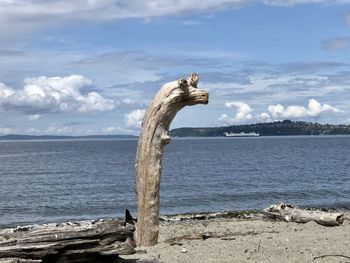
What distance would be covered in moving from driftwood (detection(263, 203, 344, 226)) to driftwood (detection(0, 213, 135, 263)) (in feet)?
31.2

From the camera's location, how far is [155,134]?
11.4 metres

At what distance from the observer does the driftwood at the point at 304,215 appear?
1634 cm

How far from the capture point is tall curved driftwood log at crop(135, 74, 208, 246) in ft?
37.3

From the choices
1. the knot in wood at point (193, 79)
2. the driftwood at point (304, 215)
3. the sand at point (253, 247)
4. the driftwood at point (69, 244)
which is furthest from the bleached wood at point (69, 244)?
the driftwood at point (304, 215)

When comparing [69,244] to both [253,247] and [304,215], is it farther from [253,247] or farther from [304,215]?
[304,215]

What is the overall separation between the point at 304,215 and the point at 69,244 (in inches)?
411

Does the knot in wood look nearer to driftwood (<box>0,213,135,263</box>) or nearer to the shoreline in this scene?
the shoreline

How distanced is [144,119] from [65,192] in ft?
101

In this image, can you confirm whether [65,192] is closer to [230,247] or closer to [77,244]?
[230,247]

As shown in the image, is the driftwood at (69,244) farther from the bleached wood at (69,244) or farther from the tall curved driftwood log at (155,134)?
the tall curved driftwood log at (155,134)

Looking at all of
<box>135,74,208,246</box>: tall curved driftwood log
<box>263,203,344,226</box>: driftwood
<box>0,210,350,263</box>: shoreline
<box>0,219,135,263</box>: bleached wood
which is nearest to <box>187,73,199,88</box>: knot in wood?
Answer: <box>135,74,208,246</box>: tall curved driftwood log

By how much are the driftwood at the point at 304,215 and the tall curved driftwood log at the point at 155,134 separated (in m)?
6.54

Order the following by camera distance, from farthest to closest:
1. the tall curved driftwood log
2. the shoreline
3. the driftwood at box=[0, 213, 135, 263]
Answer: the tall curved driftwood log, the shoreline, the driftwood at box=[0, 213, 135, 263]

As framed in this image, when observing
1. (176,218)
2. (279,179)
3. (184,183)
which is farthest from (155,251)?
(279,179)
